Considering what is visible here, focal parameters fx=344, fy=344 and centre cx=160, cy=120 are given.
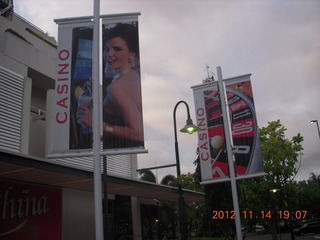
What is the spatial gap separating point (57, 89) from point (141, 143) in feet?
7.56

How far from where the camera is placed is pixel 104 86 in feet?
26.1

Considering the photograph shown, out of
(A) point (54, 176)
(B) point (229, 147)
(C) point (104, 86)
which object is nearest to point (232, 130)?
(B) point (229, 147)

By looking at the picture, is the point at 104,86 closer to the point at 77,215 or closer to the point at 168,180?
the point at 77,215

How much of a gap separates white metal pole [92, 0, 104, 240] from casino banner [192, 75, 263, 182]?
226 inches

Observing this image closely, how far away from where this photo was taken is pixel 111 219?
23.5 m

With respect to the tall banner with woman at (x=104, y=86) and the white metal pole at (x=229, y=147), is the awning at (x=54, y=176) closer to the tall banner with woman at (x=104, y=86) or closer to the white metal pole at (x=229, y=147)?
the tall banner with woman at (x=104, y=86)

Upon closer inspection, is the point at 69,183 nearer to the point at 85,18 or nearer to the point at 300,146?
the point at 85,18

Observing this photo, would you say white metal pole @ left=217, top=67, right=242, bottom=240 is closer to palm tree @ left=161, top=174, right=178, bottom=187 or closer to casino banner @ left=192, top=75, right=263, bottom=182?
casino banner @ left=192, top=75, right=263, bottom=182

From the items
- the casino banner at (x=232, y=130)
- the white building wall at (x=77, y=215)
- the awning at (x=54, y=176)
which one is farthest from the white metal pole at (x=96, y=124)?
the white building wall at (x=77, y=215)

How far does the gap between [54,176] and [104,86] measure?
341 inches

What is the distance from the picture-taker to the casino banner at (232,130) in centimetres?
1200

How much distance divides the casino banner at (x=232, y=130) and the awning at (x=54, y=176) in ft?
19.2

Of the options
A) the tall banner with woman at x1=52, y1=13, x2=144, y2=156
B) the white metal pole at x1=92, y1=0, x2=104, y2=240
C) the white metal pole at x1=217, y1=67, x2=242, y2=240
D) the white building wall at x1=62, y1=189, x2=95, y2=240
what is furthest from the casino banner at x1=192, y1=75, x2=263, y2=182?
the white building wall at x1=62, y1=189, x2=95, y2=240

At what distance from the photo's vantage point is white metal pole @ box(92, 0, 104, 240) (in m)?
7.10
